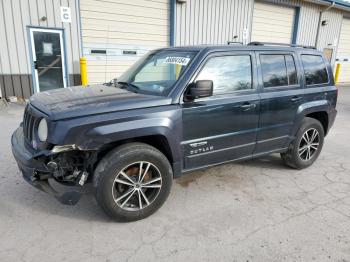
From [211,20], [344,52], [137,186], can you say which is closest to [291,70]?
[137,186]

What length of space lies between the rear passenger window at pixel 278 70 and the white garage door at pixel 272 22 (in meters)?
11.0

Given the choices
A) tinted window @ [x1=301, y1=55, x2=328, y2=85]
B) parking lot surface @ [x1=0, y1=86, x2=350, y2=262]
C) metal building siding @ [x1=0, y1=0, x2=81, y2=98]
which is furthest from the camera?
metal building siding @ [x1=0, y1=0, x2=81, y2=98]

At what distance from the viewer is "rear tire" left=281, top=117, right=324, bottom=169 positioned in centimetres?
442

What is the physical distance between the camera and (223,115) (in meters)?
3.48

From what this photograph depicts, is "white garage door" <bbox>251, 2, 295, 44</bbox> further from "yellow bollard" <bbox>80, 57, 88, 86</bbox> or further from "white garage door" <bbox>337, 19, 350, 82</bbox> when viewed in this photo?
"yellow bollard" <bbox>80, 57, 88, 86</bbox>

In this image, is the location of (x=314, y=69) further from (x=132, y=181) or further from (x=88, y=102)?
(x=88, y=102)

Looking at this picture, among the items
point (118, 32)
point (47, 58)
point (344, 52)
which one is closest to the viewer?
point (47, 58)

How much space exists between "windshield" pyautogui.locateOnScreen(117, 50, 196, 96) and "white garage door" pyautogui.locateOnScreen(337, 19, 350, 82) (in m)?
19.0

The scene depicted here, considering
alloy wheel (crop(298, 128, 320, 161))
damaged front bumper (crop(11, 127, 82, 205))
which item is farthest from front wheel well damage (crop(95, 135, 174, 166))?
alloy wheel (crop(298, 128, 320, 161))

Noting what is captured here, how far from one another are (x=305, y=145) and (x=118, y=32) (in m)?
8.09

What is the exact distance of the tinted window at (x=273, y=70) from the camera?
3.86m

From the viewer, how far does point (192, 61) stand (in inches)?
132

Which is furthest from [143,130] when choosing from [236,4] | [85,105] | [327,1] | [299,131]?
[327,1]

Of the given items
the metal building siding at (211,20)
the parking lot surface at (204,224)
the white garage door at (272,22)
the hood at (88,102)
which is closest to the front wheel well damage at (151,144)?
the hood at (88,102)
